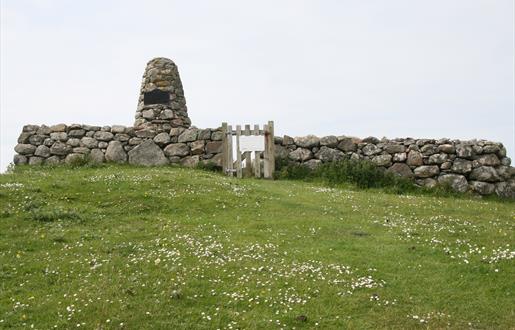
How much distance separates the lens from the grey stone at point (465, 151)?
23.9 m

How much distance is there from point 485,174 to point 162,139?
15027 millimetres

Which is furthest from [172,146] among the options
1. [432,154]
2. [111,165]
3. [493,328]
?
[493,328]

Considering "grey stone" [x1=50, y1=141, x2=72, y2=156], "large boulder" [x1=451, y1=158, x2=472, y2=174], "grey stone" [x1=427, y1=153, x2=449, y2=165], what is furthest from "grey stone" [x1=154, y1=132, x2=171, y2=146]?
"large boulder" [x1=451, y1=158, x2=472, y2=174]

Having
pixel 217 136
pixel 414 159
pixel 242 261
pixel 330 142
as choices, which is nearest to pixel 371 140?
pixel 330 142

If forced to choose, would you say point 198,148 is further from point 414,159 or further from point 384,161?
point 414,159

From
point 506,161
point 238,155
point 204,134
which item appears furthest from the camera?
point 204,134

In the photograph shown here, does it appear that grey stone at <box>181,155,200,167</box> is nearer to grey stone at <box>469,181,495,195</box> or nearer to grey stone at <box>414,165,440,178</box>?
grey stone at <box>414,165,440,178</box>

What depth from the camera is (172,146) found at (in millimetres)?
27109

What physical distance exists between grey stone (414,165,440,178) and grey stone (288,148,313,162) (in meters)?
4.93

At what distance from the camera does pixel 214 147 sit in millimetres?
26797

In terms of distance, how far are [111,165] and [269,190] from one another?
9.29 metres

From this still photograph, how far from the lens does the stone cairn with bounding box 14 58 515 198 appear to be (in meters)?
23.9

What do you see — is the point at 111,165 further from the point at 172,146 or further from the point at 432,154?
the point at 432,154

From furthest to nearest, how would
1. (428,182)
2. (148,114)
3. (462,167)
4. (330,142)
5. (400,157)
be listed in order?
1. (148,114)
2. (330,142)
3. (400,157)
4. (428,182)
5. (462,167)
